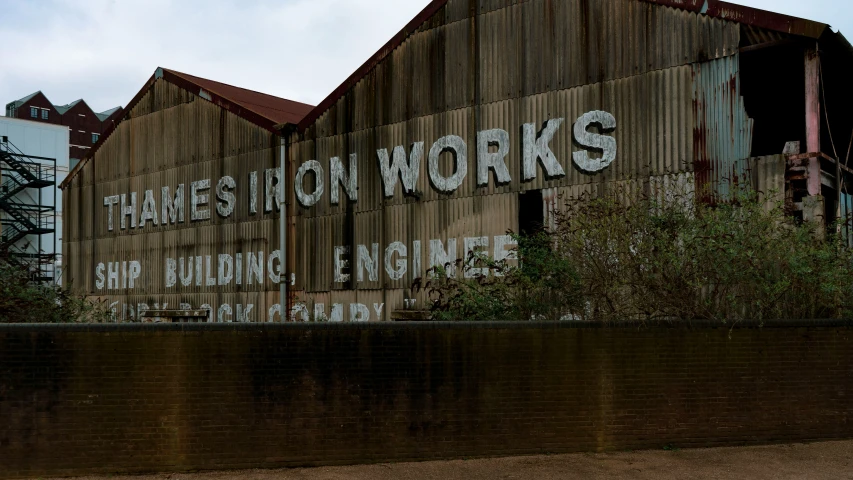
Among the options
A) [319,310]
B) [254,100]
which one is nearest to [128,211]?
[254,100]

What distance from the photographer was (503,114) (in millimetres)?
19812

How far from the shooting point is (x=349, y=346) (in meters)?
10.6

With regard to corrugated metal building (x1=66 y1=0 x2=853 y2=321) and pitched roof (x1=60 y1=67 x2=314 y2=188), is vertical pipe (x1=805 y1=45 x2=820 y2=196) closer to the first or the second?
corrugated metal building (x1=66 y1=0 x2=853 y2=321)

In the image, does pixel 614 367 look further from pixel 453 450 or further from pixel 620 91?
pixel 620 91

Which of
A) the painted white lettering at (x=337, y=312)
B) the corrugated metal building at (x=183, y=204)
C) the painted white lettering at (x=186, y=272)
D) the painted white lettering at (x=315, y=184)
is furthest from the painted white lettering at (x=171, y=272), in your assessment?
the painted white lettering at (x=337, y=312)

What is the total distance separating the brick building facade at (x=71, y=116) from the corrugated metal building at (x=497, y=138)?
61986mm

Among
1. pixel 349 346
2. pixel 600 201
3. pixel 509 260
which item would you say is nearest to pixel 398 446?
pixel 349 346

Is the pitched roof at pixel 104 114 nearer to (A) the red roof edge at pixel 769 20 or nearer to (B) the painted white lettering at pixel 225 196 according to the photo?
(B) the painted white lettering at pixel 225 196

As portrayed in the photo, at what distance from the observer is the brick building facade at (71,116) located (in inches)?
3167

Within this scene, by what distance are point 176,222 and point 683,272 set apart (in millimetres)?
21102

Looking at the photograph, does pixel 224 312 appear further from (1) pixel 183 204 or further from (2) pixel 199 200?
(1) pixel 183 204

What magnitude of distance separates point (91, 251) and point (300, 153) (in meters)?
13.0

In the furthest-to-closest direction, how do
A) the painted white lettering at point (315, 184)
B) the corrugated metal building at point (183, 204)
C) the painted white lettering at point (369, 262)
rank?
the corrugated metal building at point (183, 204) < the painted white lettering at point (315, 184) < the painted white lettering at point (369, 262)

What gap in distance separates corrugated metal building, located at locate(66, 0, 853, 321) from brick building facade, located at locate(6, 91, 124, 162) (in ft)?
203
